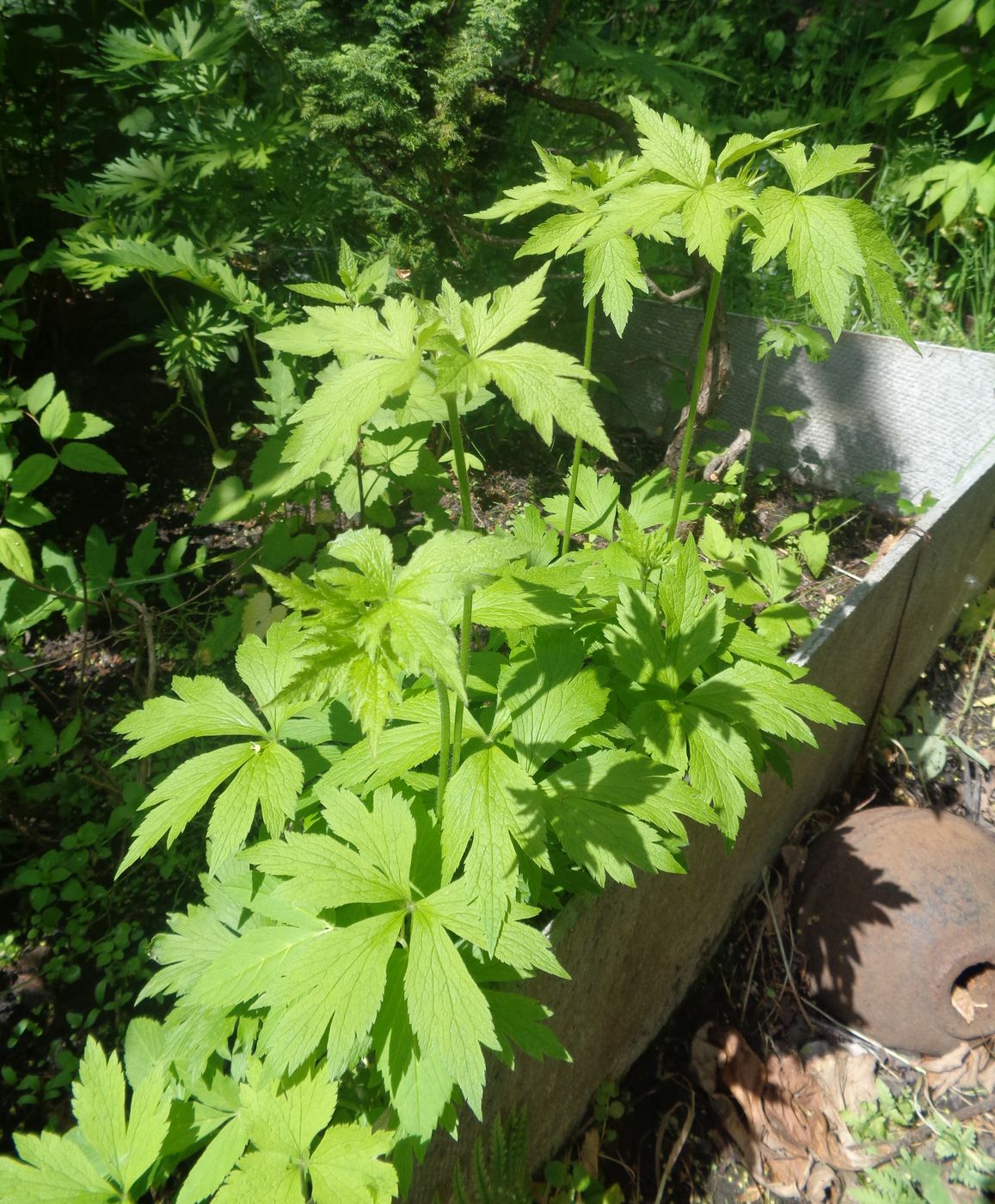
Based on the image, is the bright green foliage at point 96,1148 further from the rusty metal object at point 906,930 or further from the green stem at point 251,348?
the green stem at point 251,348

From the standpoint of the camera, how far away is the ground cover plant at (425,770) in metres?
0.84

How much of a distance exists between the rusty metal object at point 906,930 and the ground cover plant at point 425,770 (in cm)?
88

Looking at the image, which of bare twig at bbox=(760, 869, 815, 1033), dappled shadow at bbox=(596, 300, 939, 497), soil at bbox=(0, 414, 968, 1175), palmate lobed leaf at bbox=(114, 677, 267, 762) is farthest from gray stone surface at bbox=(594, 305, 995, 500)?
palmate lobed leaf at bbox=(114, 677, 267, 762)

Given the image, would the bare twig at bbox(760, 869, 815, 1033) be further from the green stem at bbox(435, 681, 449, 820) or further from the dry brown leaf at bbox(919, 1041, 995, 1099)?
the green stem at bbox(435, 681, 449, 820)

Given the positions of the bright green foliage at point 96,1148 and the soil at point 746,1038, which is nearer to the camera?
the bright green foliage at point 96,1148

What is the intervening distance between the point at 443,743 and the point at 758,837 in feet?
4.29

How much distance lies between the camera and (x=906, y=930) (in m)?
1.86

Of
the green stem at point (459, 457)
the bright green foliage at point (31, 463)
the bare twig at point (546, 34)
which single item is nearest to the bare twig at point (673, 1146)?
the green stem at point (459, 457)

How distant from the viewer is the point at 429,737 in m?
1.10

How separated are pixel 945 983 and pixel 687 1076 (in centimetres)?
66

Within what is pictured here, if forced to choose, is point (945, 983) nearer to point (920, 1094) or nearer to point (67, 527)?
point (920, 1094)

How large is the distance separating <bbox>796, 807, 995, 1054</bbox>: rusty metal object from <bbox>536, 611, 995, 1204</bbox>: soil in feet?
0.21

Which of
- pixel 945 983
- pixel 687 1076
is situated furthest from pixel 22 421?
pixel 945 983

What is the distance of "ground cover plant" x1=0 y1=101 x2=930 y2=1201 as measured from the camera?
84cm
